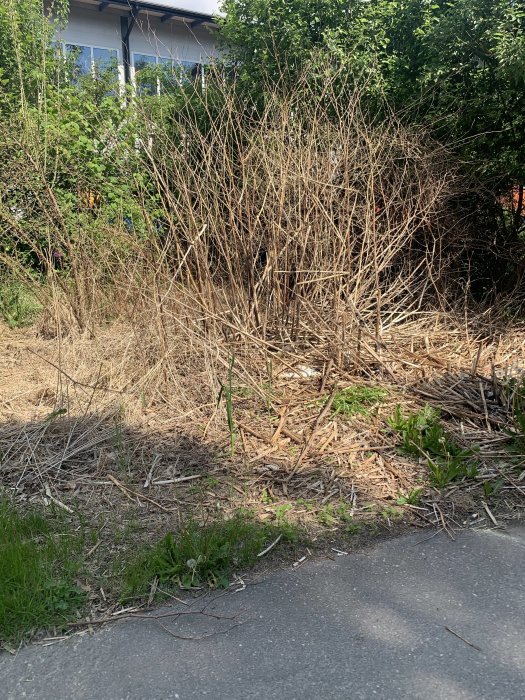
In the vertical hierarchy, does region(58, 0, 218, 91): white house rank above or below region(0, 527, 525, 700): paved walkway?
above

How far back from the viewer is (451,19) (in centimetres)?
653

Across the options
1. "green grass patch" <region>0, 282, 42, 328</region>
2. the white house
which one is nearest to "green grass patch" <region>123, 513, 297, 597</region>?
"green grass patch" <region>0, 282, 42, 328</region>

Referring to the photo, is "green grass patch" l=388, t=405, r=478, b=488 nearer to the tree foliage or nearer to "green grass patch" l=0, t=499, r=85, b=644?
"green grass patch" l=0, t=499, r=85, b=644

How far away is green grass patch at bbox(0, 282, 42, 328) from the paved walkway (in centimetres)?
574

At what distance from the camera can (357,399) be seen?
15.7 ft

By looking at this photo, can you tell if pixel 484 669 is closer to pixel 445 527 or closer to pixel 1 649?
pixel 445 527

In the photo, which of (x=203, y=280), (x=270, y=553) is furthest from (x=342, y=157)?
(x=270, y=553)

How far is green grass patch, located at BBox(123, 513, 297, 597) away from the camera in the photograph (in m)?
2.94

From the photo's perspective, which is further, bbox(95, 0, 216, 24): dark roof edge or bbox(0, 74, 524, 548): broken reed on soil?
bbox(95, 0, 216, 24): dark roof edge

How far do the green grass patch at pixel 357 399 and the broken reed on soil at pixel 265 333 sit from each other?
0.04 metres

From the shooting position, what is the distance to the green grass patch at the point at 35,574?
2662mm

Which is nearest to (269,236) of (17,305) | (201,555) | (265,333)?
(265,333)

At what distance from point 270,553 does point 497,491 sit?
1.52m

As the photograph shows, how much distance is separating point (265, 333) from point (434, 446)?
6.36 feet
